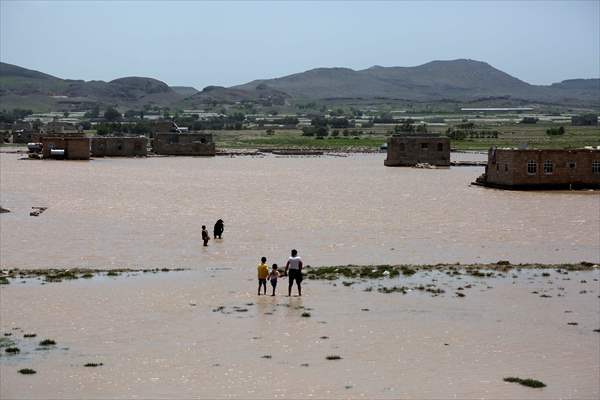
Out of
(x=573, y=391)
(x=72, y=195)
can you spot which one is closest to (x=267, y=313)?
(x=573, y=391)

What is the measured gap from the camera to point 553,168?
46.5 m

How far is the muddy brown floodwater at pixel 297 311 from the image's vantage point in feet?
42.7

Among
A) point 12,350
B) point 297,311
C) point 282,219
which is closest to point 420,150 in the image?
point 282,219

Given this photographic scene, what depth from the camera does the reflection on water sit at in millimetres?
24828

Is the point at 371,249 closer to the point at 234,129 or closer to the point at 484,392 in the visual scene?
the point at 484,392

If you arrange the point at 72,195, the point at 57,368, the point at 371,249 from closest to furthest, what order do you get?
the point at 57,368 → the point at 371,249 → the point at 72,195

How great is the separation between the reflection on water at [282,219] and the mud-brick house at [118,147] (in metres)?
19.7

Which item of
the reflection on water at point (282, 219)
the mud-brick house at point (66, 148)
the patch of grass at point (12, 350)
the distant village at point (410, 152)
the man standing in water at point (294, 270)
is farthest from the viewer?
the mud-brick house at point (66, 148)

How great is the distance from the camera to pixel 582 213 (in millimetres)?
36438

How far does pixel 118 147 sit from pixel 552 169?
4350 centimetres

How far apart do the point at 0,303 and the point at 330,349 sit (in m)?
6.38

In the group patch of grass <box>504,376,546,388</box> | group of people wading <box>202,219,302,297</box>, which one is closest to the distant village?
group of people wading <box>202,219,302,297</box>

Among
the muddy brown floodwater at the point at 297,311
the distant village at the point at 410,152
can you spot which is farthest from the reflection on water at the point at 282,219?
the distant village at the point at 410,152

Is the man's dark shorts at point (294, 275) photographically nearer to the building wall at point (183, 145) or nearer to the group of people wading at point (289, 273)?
the group of people wading at point (289, 273)
